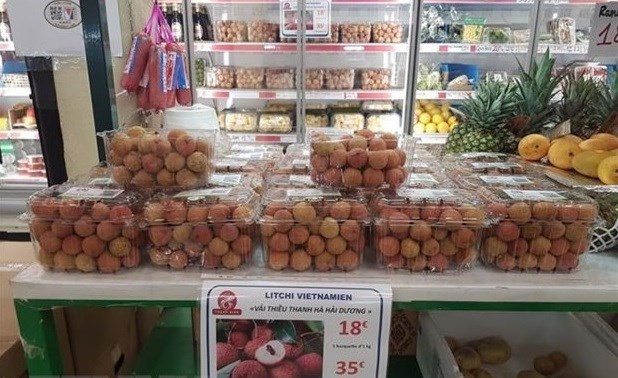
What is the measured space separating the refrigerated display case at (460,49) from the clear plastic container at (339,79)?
1.54 ft

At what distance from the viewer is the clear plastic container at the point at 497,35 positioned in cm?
325

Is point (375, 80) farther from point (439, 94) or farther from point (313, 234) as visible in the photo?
point (313, 234)

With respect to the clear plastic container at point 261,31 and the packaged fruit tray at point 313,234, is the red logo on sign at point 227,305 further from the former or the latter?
the clear plastic container at point 261,31

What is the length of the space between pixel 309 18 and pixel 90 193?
8.16 feet

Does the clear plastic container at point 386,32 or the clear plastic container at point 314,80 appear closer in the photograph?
the clear plastic container at point 386,32

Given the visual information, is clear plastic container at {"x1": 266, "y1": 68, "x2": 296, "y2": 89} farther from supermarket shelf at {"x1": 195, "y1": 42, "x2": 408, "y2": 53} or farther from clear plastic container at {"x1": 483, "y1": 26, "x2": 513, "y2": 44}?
clear plastic container at {"x1": 483, "y1": 26, "x2": 513, "y2": 44}

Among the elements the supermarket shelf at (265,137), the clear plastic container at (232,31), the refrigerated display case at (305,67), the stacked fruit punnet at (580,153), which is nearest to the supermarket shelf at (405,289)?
the stacked fruit punnet at (580,153)

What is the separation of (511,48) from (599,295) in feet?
8.93

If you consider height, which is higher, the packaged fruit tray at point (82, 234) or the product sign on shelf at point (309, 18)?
the product sign on shelf at point (309, 18)

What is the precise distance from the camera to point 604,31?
4.69ft

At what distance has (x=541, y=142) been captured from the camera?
4.45 ft

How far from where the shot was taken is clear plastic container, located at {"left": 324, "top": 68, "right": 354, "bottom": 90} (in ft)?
10.8

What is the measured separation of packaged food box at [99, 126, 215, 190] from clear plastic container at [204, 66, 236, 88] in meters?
2.48

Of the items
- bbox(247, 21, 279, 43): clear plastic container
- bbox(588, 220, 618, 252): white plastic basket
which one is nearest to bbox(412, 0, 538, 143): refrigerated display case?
bbox(247, 21, 279, 43): clear plastic container
